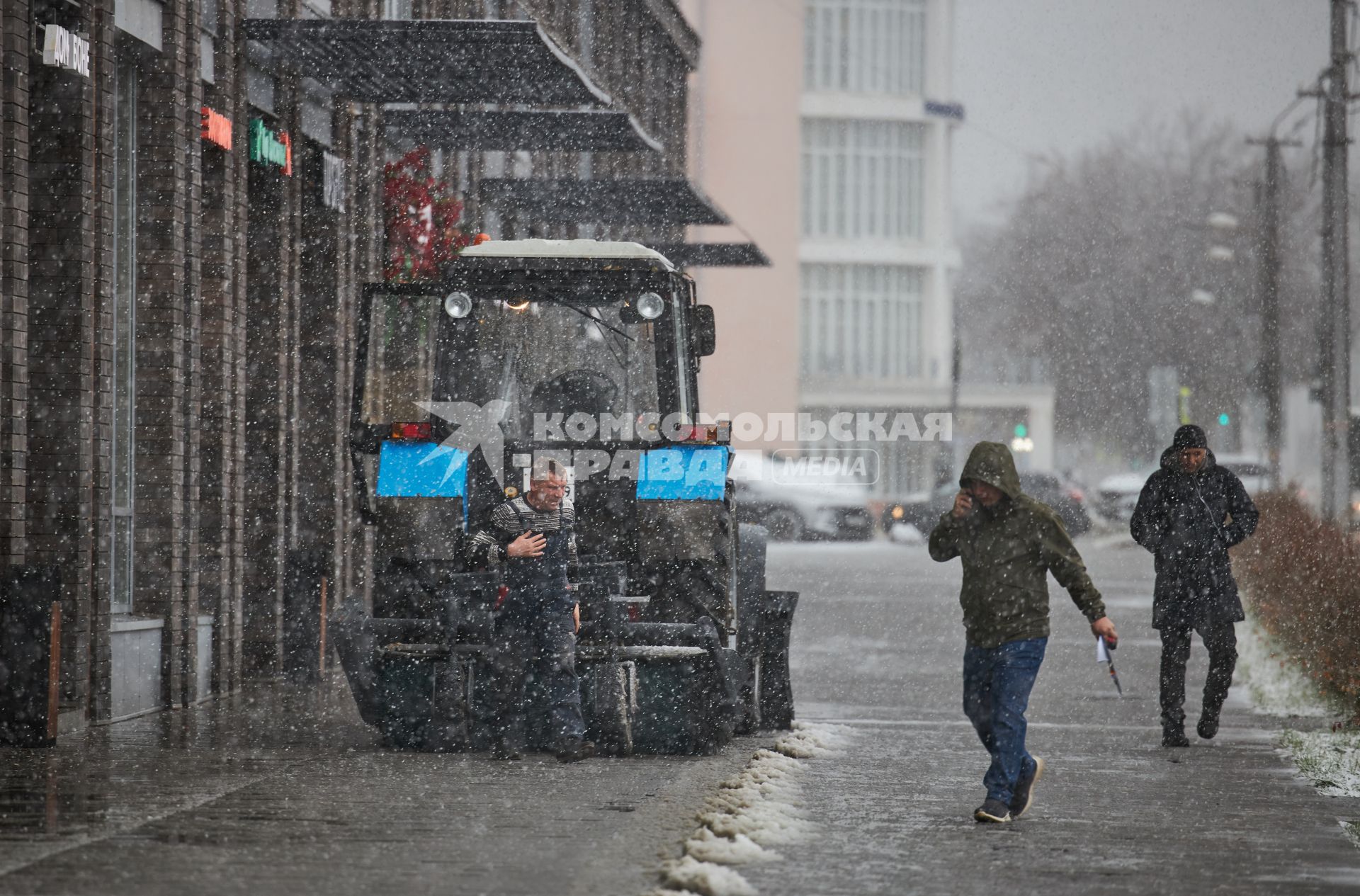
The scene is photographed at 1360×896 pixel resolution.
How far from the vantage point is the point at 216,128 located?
47.3ft

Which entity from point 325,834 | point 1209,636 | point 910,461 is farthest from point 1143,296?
point 325,834

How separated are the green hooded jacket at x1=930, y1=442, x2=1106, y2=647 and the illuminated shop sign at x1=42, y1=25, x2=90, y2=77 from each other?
562 cm

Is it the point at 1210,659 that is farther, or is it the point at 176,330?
the point at 176,330

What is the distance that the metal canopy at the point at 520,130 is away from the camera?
60.9 ft

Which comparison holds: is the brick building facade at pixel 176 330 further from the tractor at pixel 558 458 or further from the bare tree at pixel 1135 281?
the bare tree at pixel 1135 281

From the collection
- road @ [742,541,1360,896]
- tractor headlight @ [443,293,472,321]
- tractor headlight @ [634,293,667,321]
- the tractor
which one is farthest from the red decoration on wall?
tractor headlight @ [634,293,667,321]

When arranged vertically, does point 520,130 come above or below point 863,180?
below

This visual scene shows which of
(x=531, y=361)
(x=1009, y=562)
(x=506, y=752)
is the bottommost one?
(x=506, y=752)

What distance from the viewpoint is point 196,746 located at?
1131 centimetres

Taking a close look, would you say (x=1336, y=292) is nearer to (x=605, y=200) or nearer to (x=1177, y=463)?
(x=605, y=200)

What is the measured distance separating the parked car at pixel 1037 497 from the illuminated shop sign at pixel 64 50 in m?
32.9

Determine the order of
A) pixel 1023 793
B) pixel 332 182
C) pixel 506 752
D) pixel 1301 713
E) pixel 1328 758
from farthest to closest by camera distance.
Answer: pixel 332 182, pixel 1301 713, pixel 1328 758, pixel 506 752, pixel 1023 793

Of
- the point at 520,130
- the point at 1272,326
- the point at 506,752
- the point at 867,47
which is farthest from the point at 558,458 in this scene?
the point at 867,47

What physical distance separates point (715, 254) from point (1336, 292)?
28.4 ft
